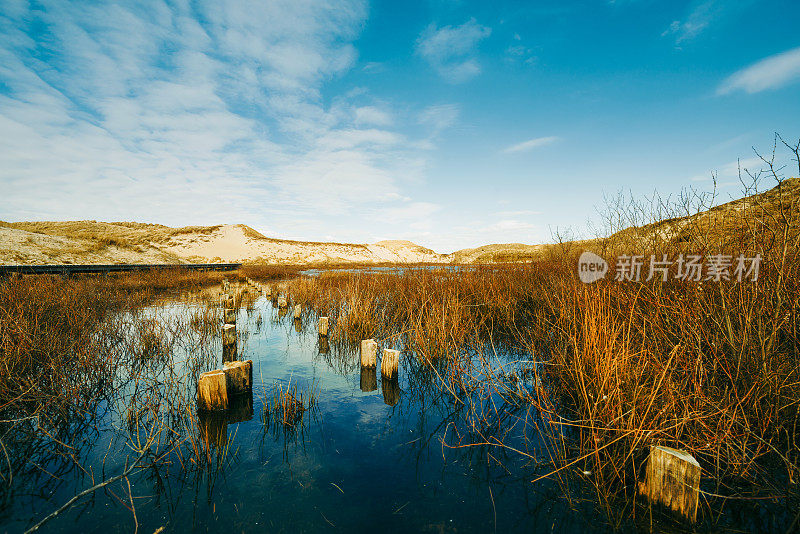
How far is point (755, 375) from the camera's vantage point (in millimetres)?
2553

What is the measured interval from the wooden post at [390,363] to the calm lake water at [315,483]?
0.61 meters

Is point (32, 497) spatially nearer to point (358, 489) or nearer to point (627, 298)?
point (358, 489)

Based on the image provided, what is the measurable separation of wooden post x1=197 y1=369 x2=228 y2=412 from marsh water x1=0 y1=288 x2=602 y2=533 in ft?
0.56

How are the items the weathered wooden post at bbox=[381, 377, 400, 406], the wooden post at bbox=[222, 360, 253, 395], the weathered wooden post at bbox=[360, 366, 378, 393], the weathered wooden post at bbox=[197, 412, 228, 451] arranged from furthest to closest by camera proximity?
the weathered wooden post at bbox=[360, 366, 378, 393] < the weathered wooden post at bbox=[381, 377, 400, 406] < the wooden post at bbox=[222, 360, 253, 395] < the weathered wooden post at bbox=[197, 412, 228, 451]

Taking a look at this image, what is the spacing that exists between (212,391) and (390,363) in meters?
2.15

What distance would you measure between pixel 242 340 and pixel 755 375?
288 inches

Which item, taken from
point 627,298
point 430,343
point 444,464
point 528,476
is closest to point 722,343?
point 627,298

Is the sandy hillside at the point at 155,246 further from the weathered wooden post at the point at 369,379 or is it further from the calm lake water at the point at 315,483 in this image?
the calm lake water at the point at 315,483

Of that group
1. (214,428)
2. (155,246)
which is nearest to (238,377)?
(214,428)

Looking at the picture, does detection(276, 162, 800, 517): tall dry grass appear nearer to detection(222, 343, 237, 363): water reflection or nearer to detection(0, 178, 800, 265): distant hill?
detection(0, 178, 800, 265): distant hill

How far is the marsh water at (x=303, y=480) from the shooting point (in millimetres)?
2158

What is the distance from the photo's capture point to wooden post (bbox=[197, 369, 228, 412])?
11.5ft

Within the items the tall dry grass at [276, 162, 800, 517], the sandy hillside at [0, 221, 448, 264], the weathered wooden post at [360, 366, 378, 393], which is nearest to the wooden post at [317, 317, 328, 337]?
the tall dry grass at [276, 162, 800, 517]

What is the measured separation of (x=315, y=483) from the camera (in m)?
2.54
